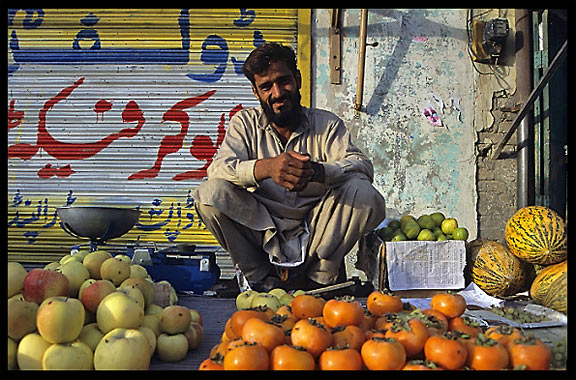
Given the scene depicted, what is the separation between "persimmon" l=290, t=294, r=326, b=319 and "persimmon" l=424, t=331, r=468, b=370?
1.56 feet

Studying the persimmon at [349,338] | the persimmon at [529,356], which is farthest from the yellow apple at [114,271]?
the persimmon at [529,356]

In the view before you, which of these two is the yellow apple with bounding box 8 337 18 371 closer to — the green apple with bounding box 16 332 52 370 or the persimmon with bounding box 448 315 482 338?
the green apple with bounding box 16 332 52 370

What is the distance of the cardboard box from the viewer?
327 cm

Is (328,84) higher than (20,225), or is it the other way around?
(328,84)

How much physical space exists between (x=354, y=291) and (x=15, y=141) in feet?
14.8

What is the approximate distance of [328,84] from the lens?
5344 millimetres

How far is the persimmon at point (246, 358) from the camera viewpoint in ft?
4.48

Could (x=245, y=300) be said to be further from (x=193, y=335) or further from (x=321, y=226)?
(x=321, y=226)

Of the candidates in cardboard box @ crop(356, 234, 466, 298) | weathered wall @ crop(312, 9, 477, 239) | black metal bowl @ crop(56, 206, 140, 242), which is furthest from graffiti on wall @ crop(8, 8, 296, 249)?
cardboard box @ crop(356, 234, 466, 298)

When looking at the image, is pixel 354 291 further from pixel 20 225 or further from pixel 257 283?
pixel 20 225

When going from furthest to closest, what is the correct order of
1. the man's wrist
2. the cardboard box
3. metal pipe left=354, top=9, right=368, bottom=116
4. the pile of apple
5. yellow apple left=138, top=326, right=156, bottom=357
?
metal pipe left=354, top=9, right=368, bottom=116 → the cardboard box → the man's wrist → yellow apple left=138, top=326, right=156, bottom=357 → the pile of apple

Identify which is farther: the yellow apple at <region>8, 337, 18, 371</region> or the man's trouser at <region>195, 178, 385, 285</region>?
the man's trouser at <region>195, 178, 385, 285</region>

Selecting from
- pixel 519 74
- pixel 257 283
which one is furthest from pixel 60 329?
pixel 519 74

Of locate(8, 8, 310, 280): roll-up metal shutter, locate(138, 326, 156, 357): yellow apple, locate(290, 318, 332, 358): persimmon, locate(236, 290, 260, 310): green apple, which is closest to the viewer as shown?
locate(290, 318, 332, 358): persimmon
